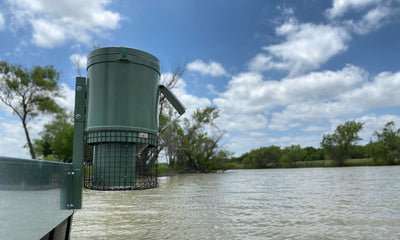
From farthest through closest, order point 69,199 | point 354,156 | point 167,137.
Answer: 1. point 354,156
2. point 167,137
3. point 69,199

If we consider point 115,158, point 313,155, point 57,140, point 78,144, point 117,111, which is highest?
point 57,140

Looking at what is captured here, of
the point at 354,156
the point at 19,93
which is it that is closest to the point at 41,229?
the point at 19,93

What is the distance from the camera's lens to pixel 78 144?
2.23 meters

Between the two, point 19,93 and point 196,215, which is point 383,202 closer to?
point 196,215

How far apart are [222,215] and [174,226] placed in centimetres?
109

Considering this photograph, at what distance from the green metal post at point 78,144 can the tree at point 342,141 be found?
6165cm

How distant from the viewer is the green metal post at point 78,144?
86.7 inches

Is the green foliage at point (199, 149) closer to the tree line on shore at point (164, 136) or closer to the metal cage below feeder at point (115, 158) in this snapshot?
the tree line on shore at point (164, 136)

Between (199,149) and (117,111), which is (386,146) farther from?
(117,111)

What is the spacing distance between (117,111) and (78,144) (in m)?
0.41

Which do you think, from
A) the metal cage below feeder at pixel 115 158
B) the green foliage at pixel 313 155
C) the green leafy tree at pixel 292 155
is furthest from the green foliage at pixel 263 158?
the metal cage below feeder at pixel 115 158

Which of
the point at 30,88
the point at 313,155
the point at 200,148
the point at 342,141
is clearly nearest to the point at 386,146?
the point at 342,141

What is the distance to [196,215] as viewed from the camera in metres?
4.47

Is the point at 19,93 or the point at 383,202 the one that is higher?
the point at 19,93
